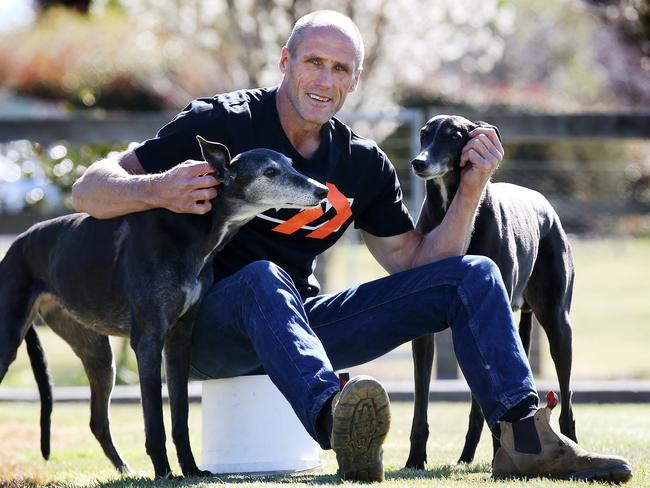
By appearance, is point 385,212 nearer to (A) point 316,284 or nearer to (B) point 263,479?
(A) point 316,284

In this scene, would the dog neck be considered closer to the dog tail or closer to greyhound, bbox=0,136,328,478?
greyhound, bbox=0,136,328,478

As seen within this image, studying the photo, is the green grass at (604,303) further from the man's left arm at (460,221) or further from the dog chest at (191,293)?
the dog chest at (191,293)

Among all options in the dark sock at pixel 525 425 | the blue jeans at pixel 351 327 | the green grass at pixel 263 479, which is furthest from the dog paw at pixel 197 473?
the dark sock at pixel 525 425

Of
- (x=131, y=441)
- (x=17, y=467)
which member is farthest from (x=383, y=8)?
(x=17, y=467)

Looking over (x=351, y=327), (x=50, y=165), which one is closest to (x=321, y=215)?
(x=351, y=327)

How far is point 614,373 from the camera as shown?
9.93 meters

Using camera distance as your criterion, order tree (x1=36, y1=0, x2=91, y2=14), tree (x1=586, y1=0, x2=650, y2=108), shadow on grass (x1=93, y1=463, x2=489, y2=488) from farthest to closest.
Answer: tree (x1=36, y1=0, x2=91, y2=14), tree (x1=586, y1=0, x2=650, y2=108), shadow on grass (x1=93, y1=463, x2=489, y2=488)

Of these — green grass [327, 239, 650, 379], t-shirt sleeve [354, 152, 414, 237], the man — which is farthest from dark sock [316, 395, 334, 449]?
green grass [327, 239, 650, 379]

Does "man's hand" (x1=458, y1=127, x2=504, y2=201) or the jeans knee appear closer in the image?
the jeans knee

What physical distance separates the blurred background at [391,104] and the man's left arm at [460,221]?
3.81m

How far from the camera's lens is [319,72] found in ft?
15.7

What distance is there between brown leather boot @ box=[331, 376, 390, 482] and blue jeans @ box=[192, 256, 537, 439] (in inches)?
6.2

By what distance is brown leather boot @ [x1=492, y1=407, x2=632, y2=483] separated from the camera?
152 inches

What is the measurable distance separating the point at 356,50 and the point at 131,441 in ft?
8.68
